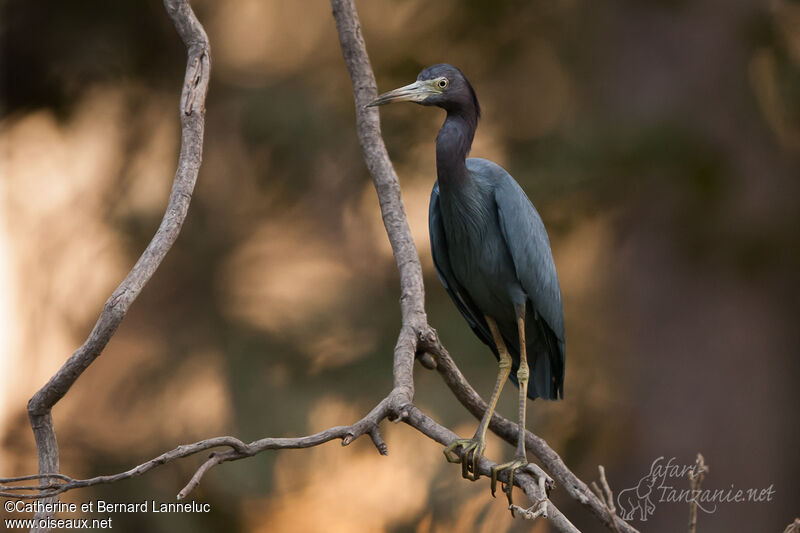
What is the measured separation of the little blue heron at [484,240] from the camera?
2.03 meters

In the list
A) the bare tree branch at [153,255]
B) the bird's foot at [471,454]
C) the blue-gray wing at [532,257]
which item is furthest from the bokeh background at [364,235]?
the bare tree branch at [153,255]

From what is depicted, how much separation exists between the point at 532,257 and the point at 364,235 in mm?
2383

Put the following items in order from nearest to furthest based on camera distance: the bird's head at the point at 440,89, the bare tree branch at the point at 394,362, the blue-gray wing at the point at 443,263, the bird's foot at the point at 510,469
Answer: the bare tree branch at the point at 394,362
the bird's foot at the point at 510,469
the bird's head at the point at 440,89
the blue-gray wing at the point at 443,263

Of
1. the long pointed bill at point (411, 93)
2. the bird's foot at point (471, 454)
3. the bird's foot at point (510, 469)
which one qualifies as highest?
the long pointed bill at point (411, 93)

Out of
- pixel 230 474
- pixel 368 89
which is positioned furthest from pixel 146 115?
pixel 368 89

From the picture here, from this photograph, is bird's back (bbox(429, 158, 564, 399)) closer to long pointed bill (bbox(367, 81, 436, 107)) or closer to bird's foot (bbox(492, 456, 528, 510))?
long pointed bill (bbox(367, 81, 436, 107))

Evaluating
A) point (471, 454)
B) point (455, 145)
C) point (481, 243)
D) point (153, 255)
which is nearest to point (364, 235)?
point (481, 243)

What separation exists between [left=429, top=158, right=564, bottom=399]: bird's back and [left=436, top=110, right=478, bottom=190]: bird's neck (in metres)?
0.03

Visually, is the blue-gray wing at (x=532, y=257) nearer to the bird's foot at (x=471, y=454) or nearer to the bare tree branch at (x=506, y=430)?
the bare tree branch at (x=506, y=430)

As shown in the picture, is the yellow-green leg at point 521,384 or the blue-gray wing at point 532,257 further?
the blue-gray wing at point 532,257

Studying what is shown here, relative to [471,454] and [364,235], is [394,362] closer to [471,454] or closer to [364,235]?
[471,454]

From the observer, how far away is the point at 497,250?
6.97ft

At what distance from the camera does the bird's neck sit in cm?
201

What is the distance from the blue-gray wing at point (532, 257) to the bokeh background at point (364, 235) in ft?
5.85
